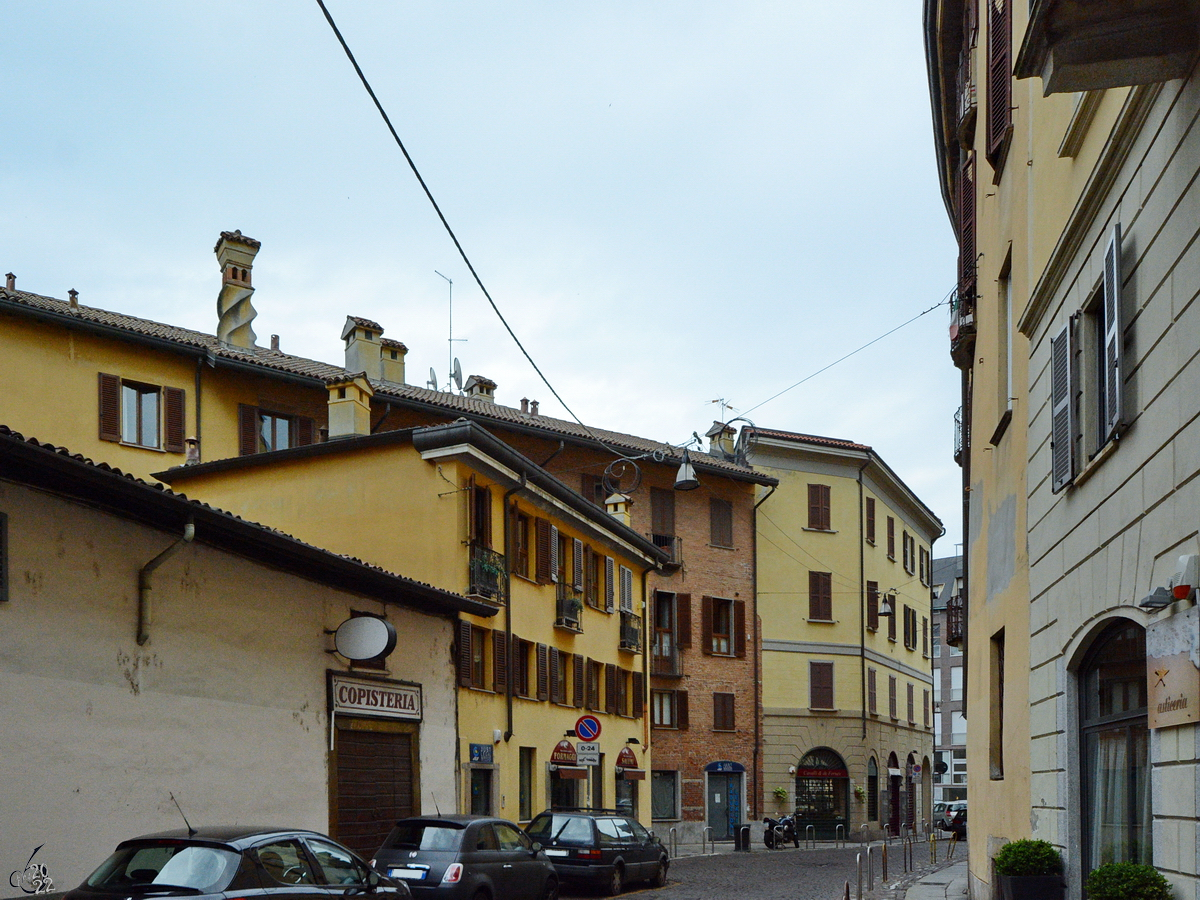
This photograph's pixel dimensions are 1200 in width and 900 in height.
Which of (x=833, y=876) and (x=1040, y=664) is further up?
(x=1040, y=664)

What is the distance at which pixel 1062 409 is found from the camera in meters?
10.7

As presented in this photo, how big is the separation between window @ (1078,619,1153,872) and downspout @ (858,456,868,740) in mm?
A: 41763

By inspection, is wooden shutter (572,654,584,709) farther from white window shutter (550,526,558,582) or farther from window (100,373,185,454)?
window (100,373,185,454)

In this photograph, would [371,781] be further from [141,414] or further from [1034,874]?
[141,414]

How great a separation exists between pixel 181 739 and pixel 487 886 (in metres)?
4.11

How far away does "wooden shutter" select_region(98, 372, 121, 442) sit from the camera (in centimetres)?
2933

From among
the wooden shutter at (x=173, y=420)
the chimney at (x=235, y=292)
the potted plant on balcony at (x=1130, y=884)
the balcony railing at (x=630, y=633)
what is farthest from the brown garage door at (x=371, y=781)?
the chimney at (x=235, y=292)

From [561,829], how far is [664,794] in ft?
75.0

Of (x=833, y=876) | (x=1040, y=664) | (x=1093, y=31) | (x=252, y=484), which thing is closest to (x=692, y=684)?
(x=833, y=876)

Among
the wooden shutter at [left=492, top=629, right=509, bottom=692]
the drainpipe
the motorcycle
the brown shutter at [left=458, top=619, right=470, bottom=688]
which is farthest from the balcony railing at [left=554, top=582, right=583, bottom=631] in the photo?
the drainpipe

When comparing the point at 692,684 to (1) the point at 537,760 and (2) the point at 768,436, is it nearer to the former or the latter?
(2) the point at 768,436

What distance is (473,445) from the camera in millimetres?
24797

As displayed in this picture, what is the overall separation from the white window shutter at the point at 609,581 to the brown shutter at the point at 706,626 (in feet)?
40.7

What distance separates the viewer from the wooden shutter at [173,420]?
30641 mm
